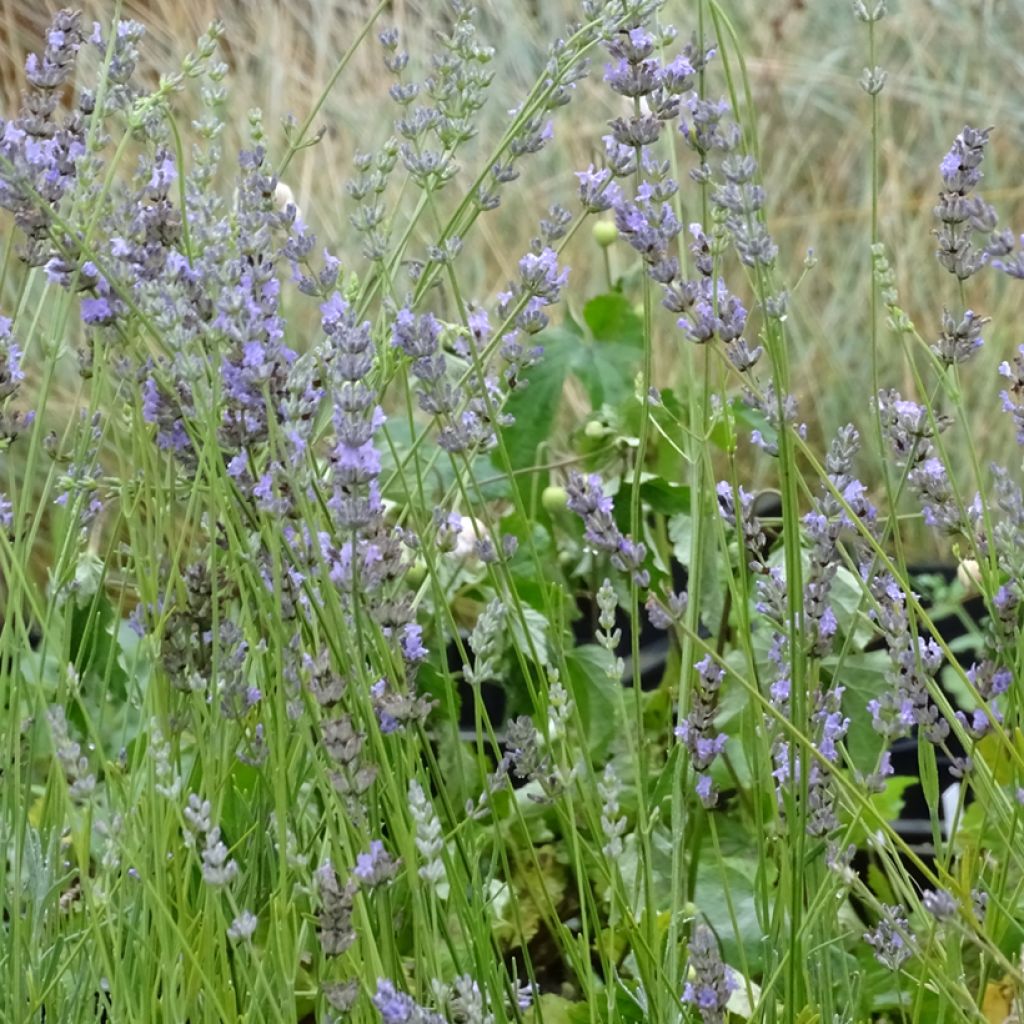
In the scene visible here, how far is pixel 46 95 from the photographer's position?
101 cm

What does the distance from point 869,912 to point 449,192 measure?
7.05ft

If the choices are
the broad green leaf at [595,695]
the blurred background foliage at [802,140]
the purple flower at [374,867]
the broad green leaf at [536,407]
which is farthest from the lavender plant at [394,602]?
the blurred background foliage at [802,140]

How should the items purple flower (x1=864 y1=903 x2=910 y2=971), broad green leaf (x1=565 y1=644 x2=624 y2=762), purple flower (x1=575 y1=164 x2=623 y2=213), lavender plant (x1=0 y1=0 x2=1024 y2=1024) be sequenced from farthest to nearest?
broad green leaf (x1=565 y1=644 x2=624 y2=762) → purple flower (x1=575 y1=164 x2=623 y2=213) → purple flower (x1=864 y1=903 x2=910 y2=971) → lavender plant (x1=0 y1=0 x2=1024 y2=1024)

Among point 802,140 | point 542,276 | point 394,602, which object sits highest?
point 802,140

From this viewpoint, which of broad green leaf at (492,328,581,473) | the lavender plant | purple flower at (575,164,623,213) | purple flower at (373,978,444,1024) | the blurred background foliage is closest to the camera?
purple flower at (373,978,444,1024)

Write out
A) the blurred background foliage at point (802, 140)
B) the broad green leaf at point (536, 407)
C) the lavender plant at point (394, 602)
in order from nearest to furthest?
the lavender plant at point (394, 602) < the broad green leaf at point (536, 407) < the blurred background foliage at point (802, 140)

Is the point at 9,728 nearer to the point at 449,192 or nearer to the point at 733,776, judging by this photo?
the point at 733,776

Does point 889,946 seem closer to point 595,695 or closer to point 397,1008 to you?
point 397,1008

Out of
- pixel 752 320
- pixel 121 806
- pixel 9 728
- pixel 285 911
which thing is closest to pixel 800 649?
pixel 285 911

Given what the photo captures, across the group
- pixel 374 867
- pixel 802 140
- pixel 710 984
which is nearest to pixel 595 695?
pixel 710 984

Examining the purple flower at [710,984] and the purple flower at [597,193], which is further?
the purple flower at [597,193]

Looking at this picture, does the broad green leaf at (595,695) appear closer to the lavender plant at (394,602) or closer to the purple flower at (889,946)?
Result: the lavender plant at (394,602)

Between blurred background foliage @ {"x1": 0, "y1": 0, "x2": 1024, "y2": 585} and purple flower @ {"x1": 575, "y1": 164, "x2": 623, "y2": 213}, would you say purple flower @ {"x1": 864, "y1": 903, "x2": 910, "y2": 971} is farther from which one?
blurred background foliage @ {"x1": 0, "y1": 0, "x2": 1024, "y2": 585}

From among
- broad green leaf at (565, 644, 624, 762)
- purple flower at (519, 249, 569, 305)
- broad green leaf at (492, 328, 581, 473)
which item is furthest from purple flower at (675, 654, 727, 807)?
broad green leaf at (492, 328, 581, 473)
